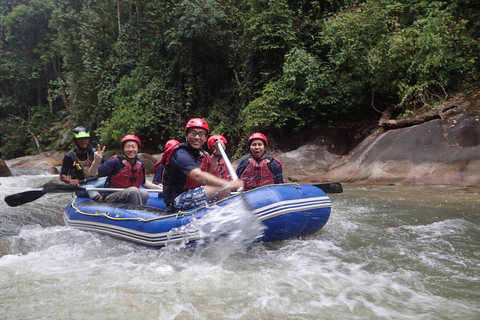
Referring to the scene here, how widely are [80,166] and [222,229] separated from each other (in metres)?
3.00

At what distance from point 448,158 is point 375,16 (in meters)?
4.71

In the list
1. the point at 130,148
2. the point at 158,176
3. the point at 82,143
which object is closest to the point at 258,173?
the point at 130,148

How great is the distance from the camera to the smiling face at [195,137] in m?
3.88

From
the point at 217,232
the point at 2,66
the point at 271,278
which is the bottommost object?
the point at 271,278

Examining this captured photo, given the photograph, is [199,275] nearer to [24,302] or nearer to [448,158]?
[24,302]

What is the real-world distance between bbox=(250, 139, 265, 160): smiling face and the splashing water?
1.54 m

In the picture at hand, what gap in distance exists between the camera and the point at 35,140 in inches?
1036

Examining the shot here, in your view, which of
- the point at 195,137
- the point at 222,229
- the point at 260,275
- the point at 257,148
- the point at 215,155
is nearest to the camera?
the point at 260,275

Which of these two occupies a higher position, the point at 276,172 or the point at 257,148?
the point at 257,148

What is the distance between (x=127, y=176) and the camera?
518cm

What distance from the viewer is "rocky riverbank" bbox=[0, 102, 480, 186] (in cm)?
755

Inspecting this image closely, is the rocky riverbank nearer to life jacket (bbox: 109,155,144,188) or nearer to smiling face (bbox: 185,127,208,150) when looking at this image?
life jacket (bbox: 109,155,144,188)

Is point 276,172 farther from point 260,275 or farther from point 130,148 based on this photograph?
point 260,275

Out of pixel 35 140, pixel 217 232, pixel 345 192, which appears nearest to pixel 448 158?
pixel 345 192
